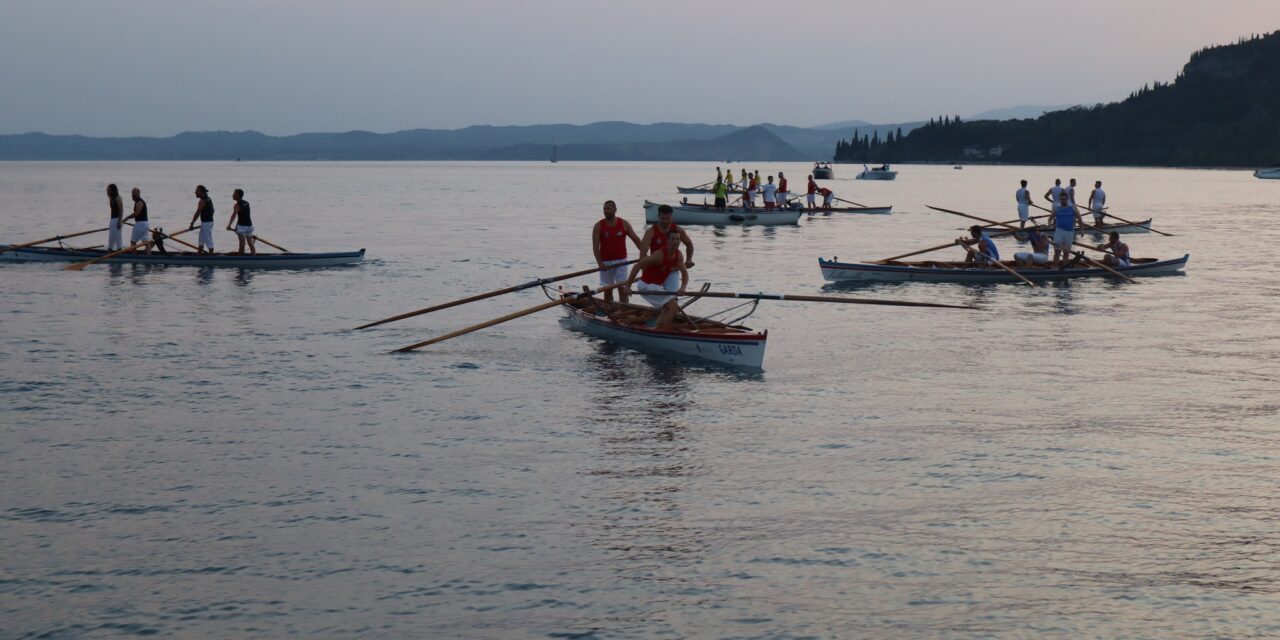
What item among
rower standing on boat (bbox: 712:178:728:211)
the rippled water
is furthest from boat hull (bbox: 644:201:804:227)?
the rippled water

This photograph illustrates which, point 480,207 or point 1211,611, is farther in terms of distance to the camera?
point 480,207

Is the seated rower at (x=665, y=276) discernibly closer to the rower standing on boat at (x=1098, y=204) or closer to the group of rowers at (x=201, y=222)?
the group of rowers at (x=201, y=222)

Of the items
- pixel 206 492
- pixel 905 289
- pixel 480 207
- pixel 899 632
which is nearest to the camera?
pixel 899 632

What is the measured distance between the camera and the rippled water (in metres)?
9.53

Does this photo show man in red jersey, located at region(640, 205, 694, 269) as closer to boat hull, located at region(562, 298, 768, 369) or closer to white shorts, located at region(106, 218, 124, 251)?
boat hull, located at region(562, 298, 768, 369)

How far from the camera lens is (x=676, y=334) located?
20.4m

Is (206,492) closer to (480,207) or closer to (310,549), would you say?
(310,549)

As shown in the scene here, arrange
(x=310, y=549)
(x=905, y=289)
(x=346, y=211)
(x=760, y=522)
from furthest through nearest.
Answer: (x=346, y=211) < (x=905, y=289) < (x=760, y=522) < (x=310, y=549)

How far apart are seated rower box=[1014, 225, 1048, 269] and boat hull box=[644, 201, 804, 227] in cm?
2477

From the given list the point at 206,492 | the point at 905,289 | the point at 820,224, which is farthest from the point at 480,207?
the point at 206,492

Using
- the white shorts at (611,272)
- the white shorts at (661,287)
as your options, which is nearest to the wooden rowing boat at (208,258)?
the white shorts at (611,272)

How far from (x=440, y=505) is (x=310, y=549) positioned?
67.8 inches

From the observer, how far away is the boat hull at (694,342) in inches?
768

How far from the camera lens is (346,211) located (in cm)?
8644
